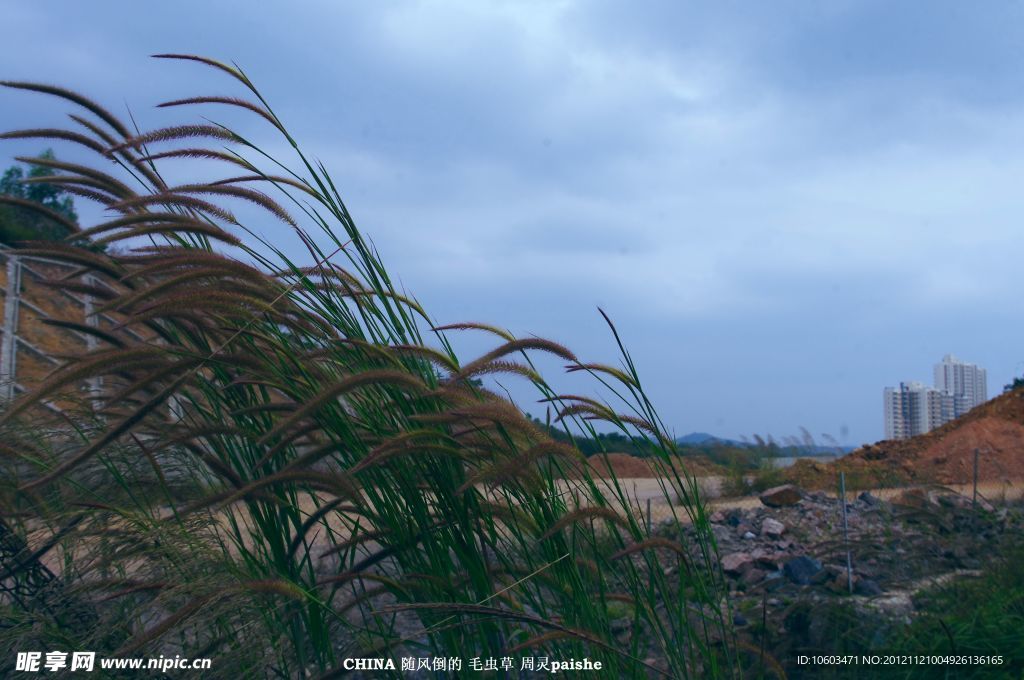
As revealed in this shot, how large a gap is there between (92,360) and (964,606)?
3395mm

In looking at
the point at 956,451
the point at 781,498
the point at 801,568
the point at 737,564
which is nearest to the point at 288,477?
the point at 801,568

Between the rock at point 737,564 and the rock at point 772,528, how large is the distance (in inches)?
91.1

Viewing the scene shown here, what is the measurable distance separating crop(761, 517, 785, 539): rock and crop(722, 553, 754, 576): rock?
231 cm

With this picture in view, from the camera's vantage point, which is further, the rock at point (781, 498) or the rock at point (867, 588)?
the rock at point (781, 498)

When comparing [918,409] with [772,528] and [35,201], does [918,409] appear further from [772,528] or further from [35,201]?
[35,201]

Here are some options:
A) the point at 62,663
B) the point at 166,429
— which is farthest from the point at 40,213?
the point at 62,663

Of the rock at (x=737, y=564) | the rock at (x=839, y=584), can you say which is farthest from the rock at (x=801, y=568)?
the rock at (x=737, y=564)

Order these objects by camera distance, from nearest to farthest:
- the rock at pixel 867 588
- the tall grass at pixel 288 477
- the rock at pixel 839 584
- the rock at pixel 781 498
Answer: the tall grass at pixel 288 477 → the rock at pixel 839 584 → the rock at pixel 867 588 → the rock at pixel 781 498

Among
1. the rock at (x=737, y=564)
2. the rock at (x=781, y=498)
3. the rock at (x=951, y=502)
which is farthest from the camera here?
the rock at (x=781, y=498)

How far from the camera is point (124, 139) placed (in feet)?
7.31

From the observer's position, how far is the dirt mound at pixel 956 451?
16.1 metres

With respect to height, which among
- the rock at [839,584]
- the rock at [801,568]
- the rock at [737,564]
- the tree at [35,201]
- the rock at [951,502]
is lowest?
the rock at [737,564]

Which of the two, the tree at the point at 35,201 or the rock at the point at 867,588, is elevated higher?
the tree at the point at 35,201

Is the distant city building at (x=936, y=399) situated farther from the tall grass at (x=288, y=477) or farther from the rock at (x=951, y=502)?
the tall grass at (x=288, y=477)
